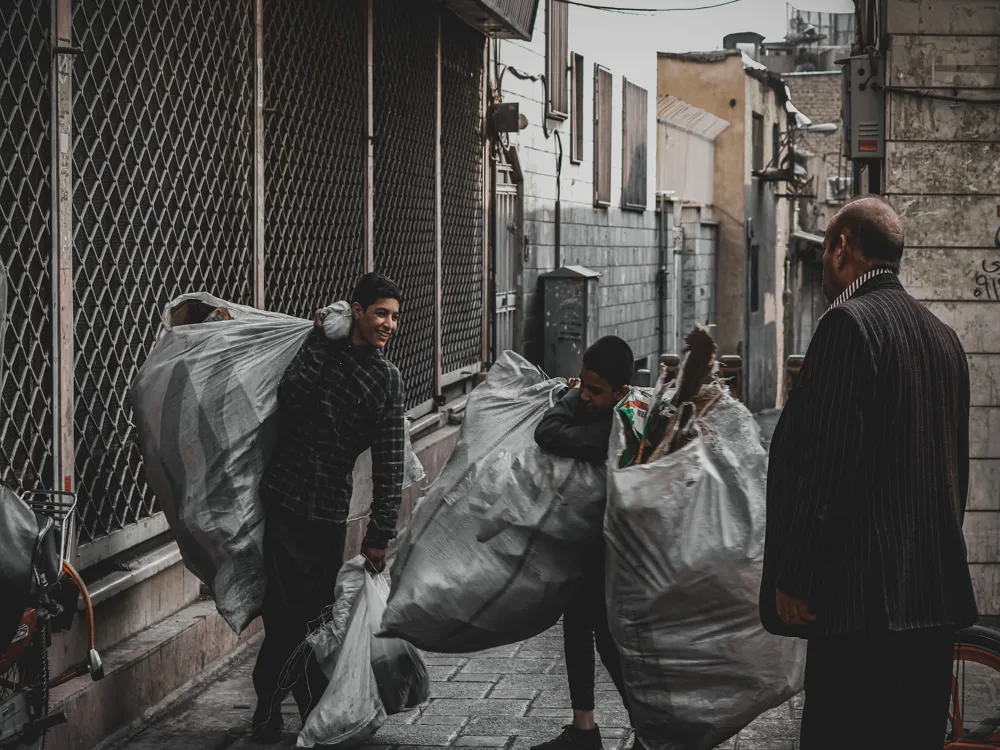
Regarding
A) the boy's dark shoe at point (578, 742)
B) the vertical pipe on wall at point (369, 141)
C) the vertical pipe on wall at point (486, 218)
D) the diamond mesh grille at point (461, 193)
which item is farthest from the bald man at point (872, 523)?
the vertical pipe on wall at point (486, 218)

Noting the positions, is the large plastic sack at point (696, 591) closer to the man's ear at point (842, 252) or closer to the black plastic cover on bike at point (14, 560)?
the man's ear at point (842, 252)

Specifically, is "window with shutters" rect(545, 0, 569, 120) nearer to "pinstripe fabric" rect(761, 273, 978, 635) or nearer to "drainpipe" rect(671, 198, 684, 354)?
"drainpipe" rect(671, 198, 684, 354)

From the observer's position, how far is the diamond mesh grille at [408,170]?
9.94m

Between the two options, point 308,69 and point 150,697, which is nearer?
point 150,697

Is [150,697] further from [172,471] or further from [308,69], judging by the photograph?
[308,69]

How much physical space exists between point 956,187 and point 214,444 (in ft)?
13.9

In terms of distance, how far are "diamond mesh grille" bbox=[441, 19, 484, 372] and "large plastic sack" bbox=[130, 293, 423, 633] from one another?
6231 millimetres

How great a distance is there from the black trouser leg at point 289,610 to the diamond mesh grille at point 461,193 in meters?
6.35

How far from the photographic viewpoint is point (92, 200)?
5.55 metres

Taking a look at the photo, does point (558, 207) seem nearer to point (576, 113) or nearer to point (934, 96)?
point (576, 113)

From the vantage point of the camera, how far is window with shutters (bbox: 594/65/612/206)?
17.3 meters

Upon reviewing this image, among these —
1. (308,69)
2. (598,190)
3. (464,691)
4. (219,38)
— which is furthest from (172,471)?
(598,190)

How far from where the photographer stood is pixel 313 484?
5281mm

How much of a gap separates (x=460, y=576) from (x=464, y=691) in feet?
4.99
